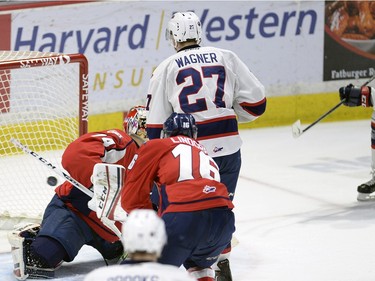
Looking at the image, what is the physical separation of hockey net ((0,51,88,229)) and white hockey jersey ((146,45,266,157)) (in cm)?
104

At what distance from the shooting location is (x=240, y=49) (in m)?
8.15

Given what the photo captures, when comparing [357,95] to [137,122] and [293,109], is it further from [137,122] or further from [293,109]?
[293,109]

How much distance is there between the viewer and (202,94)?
4.57 m

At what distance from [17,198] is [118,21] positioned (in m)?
2.04

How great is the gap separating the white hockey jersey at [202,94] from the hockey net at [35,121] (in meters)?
1.04

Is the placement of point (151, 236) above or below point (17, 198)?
above

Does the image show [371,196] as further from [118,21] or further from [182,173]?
[182,173]

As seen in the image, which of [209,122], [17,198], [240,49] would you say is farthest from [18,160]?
[240,49]

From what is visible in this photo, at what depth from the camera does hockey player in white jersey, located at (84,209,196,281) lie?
2822mm

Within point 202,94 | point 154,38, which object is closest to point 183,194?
point 202,94

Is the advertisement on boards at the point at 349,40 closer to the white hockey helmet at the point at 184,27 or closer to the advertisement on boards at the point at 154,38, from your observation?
the advertisement on boards at the point at 154,38

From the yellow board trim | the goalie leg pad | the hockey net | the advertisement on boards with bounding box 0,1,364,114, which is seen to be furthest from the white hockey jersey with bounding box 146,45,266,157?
the yellow board trim

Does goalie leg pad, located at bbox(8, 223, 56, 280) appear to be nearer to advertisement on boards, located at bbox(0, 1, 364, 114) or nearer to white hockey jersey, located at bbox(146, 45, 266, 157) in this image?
white hockey jersey, located at bbox(146, 45, 266, 157)

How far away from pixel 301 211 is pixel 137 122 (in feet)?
5.35
